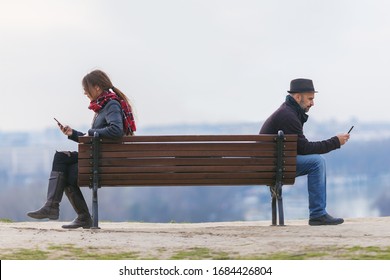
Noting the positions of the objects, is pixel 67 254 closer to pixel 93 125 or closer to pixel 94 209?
pixel 94 209

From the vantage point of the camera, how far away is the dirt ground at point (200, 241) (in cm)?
900

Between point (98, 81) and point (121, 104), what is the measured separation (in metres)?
0.37

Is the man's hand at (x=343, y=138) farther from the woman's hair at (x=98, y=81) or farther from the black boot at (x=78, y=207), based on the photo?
the black boot at (x=78, y=207)

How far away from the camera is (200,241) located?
9828 mm

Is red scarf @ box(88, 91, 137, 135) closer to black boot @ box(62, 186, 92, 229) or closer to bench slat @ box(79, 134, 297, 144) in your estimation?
bench slat @ box(79, 134, 297, 144)

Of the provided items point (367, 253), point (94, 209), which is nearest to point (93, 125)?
point (94, 209)

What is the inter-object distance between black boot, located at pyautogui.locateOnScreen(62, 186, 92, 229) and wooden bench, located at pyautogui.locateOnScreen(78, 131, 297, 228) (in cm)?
A: 31

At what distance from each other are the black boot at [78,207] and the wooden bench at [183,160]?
312 mm

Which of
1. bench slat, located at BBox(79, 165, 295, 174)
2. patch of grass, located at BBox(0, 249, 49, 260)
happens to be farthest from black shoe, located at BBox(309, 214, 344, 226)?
patch of grass, located at BBox(0, 249, 49, 260)

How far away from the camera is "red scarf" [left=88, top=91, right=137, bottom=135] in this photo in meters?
11.2

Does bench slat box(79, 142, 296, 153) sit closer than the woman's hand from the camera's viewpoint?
Yes

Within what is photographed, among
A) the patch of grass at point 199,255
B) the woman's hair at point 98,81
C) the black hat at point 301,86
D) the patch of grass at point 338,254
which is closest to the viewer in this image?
the patch of grass at point 338,254

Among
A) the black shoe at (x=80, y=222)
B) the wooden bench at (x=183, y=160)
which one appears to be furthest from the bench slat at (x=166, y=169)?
the black shoe at (x=80, y=222)
